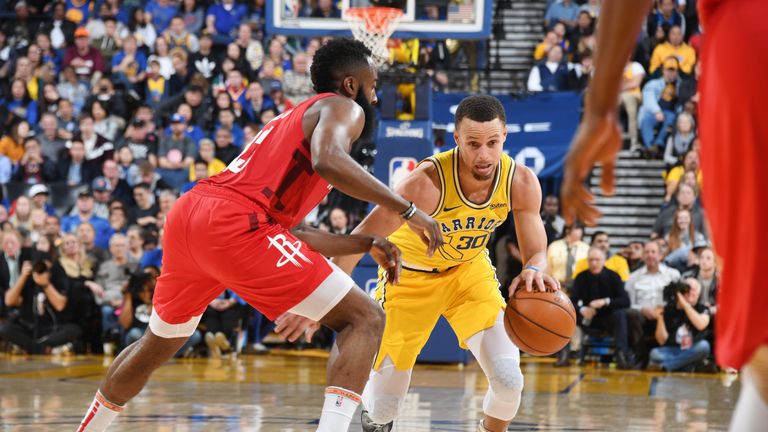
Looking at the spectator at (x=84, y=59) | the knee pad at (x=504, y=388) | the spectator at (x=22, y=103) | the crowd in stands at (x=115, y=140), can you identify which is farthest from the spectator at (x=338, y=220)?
the knee pad at (x=504, y=388)

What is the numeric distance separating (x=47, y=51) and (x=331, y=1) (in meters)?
6.71

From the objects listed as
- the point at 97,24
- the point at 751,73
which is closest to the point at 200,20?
the point at 97,24

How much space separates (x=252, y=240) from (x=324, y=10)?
7.80 meters

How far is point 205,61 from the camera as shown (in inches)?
602

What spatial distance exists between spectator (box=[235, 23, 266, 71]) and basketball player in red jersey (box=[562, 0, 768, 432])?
43.7 feet

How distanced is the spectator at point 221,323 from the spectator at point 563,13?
664 centimetres

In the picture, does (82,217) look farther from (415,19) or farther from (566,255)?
(566,255)

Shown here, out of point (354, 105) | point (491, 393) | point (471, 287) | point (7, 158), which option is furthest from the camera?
point (7, 158)

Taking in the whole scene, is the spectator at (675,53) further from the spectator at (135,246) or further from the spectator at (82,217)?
the spectator at (82,217)

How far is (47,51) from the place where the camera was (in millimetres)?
16141

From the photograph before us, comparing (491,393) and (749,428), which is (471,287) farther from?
(749,428)

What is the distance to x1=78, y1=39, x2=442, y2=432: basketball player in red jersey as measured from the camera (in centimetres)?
392

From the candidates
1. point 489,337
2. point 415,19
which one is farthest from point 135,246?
point 489,337

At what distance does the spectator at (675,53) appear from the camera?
13.5m
